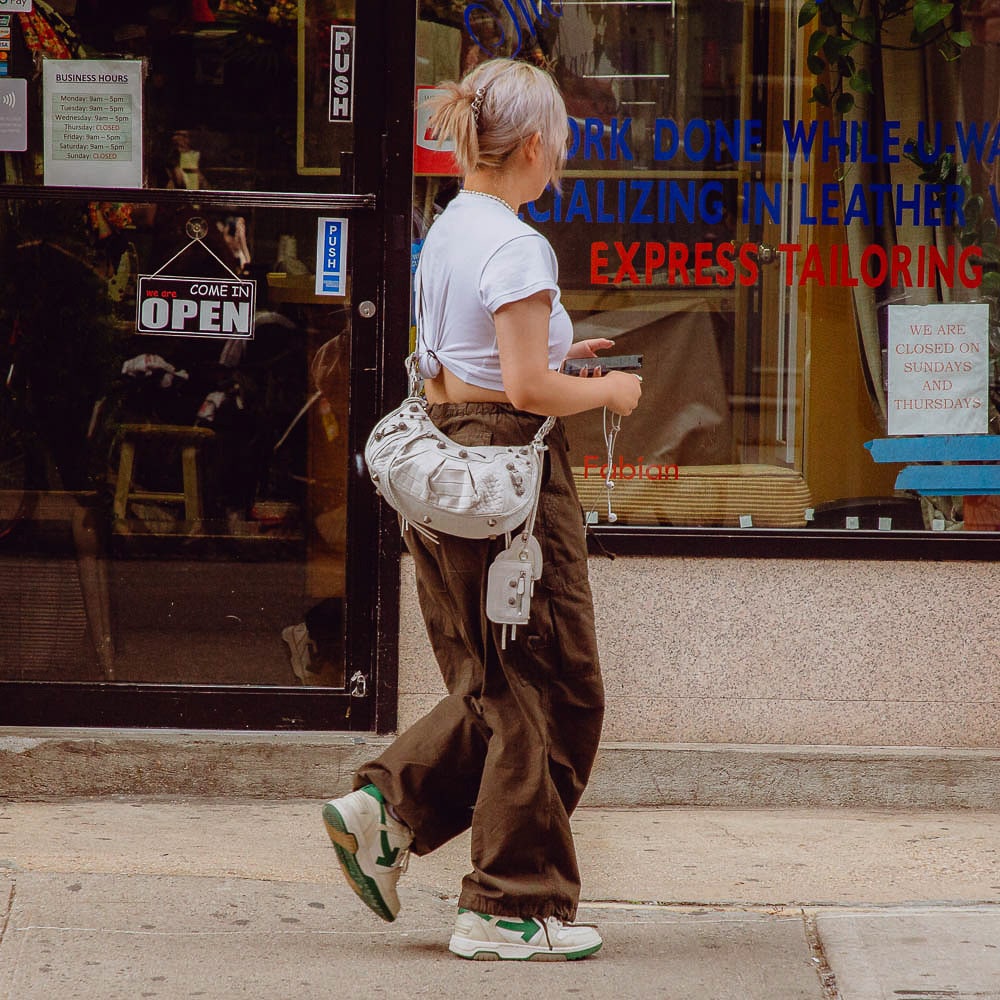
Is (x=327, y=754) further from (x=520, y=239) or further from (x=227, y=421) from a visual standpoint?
(x=520, y=239)

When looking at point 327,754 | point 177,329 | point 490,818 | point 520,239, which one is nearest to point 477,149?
point 520,239

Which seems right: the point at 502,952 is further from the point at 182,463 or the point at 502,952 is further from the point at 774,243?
the point at 774,243

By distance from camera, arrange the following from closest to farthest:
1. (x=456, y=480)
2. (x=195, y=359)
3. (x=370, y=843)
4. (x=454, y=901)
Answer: (x=456, y=480), (x=370, y=843), (x=454, y=901), (x=195, y=359)

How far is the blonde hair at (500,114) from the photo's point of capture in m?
3.20

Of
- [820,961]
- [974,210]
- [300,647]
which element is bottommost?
[820,961]

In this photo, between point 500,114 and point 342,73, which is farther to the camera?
point 342,73

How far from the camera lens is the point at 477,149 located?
3.23m

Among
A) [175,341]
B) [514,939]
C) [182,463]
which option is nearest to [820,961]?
[514,939]

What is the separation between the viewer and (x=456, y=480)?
311 cm

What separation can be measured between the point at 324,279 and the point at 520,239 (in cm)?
166

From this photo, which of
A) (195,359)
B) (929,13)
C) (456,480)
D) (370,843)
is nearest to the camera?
(456,480)

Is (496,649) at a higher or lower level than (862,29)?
lower

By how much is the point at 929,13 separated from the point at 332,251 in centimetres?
196

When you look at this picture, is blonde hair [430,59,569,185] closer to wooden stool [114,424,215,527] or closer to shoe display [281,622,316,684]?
wooden stool [114,424,215,527]
